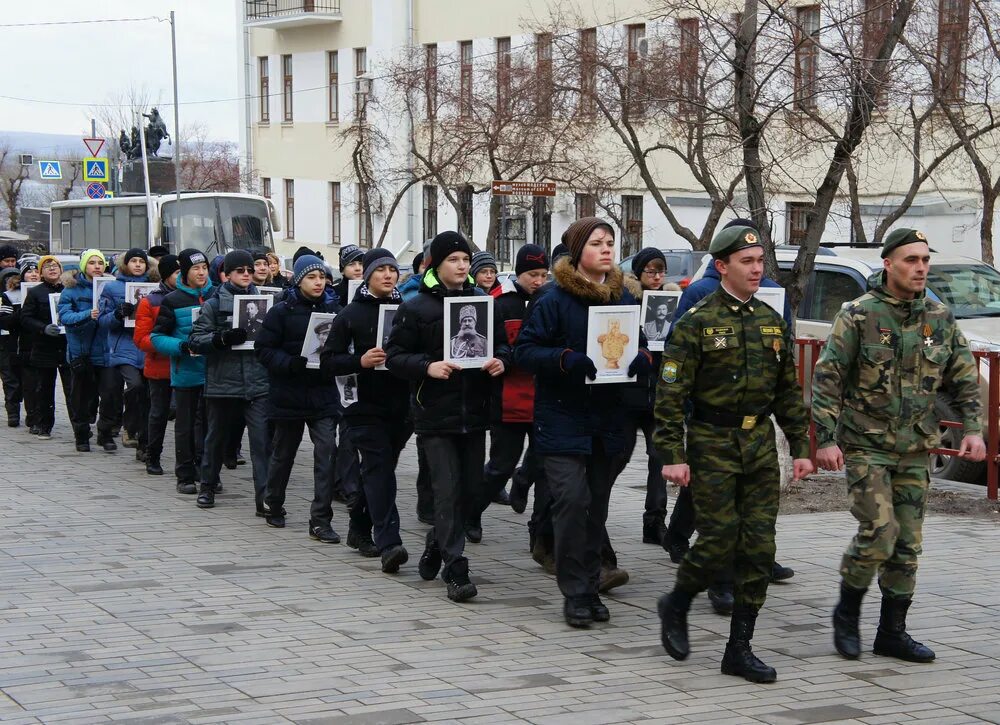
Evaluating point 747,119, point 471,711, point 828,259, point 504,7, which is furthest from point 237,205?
point 471,711

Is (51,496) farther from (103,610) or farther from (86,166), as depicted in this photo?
(86,166)

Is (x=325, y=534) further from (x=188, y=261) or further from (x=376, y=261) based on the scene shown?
(x=188, y=261)

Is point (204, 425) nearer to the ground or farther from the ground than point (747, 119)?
nearer to the ground

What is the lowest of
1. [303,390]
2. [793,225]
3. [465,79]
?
[303,390]

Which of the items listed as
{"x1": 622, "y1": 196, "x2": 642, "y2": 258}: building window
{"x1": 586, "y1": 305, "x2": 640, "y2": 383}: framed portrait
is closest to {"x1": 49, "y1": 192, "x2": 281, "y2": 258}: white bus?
{"x1": 622, "y1": 196, "x2": 642, "y2": 258}: building window

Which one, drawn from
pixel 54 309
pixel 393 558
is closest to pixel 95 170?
pixel 54 309

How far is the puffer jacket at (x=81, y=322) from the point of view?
1441 centimetres

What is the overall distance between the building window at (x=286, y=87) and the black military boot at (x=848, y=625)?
46.9m

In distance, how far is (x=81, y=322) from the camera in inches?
567

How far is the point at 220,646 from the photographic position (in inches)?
276

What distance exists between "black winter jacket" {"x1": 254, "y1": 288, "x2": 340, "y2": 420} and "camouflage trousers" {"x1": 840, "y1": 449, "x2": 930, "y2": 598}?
4244 mm

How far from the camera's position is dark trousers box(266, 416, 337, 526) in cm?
992

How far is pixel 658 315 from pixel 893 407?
2.87 m

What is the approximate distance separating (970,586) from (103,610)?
464 centimetres
